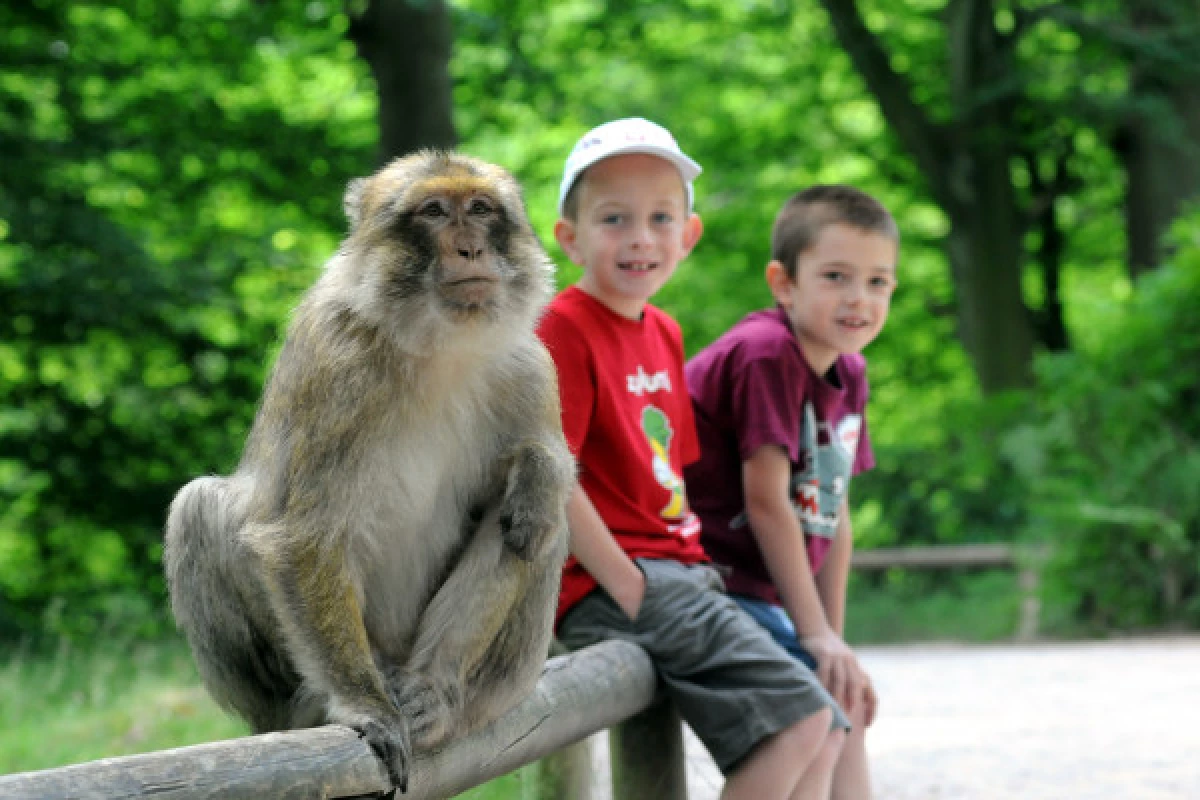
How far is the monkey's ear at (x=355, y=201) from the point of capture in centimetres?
319

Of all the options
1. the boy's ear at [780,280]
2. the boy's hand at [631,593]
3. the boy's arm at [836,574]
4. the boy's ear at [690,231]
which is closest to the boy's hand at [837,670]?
the boy's arm at [836,574]

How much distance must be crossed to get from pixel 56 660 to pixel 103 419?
294 centimetres

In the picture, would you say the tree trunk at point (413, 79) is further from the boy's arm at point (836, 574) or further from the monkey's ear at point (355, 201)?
the monkey's ear at point (355, 201)

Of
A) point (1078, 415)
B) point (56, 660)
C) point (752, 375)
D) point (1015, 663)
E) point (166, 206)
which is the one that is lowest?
point (1015, 663)

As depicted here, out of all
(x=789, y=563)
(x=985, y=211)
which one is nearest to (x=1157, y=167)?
(x=985, y=211)

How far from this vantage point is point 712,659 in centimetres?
364

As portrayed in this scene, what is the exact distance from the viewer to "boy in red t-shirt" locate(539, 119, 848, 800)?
3.60 meters

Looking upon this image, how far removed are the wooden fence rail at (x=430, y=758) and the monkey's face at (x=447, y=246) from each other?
842mm

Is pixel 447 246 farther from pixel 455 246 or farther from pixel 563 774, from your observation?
pixel 563 774

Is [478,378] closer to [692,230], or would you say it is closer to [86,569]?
[692,230]

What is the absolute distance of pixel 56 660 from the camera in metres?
8.56

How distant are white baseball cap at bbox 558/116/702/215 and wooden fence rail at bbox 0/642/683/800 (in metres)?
1.24

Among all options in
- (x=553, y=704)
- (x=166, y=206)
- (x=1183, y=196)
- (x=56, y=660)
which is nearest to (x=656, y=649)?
(x=553, y=704)

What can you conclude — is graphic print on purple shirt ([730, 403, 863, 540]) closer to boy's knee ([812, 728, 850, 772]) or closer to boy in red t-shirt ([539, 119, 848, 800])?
boy in red t-shirt ([539, 119, 848, 800])
